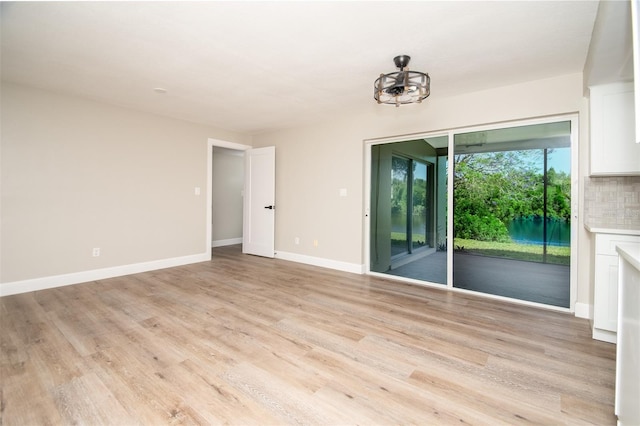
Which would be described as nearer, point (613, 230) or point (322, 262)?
point (613, 230)

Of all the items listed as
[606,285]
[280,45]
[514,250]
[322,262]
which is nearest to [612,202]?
[606,285]

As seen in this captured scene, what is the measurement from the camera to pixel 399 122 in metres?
4.14

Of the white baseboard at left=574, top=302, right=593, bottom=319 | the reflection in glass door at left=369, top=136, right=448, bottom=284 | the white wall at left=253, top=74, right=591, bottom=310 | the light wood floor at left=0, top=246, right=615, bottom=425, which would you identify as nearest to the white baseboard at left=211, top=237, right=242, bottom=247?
the white wall at left=253, top=74, right=591, bottom=310

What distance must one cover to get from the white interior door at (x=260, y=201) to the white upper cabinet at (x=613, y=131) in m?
4.41

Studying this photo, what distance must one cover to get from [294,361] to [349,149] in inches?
132

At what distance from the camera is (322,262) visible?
497 centimetres

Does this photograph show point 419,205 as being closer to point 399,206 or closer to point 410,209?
point 410,209

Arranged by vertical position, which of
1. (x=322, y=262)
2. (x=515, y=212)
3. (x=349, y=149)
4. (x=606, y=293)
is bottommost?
(x=322, y=262)

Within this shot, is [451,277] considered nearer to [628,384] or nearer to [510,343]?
[510,343]

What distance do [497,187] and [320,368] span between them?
9.49 ft

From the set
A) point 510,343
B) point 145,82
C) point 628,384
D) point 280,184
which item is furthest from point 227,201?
point 628,384

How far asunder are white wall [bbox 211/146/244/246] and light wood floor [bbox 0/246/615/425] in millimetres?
3683

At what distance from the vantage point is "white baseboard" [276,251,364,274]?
4.58 metres

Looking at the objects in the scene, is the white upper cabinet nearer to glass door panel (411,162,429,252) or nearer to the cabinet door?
the cabinet door
